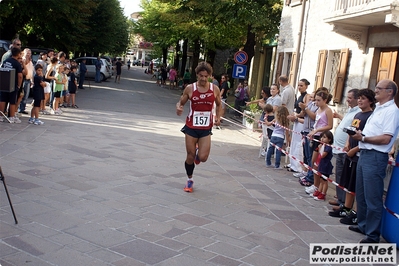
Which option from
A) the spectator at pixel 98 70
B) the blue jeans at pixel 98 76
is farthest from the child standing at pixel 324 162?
the blue jeans at pixel 98 76

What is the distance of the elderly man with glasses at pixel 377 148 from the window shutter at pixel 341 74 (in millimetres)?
8224

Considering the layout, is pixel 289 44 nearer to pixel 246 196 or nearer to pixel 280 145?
pixel 280 145

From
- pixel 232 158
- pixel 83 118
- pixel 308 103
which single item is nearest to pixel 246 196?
pixel 308 103

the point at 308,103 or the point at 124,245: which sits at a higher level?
the point at 308,103

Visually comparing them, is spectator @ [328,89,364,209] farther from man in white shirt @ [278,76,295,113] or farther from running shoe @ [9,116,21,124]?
running shoe @ [9,116,21,124]

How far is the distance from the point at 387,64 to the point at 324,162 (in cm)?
518

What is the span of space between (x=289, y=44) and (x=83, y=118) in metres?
8.66

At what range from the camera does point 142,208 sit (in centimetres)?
639

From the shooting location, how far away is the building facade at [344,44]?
11.7 m

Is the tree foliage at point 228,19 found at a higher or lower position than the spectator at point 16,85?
higher

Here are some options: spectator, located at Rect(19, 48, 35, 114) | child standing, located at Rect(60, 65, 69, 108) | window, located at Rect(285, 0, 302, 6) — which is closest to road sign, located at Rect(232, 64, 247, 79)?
window, located at Rect(285, 0, 302, 6)

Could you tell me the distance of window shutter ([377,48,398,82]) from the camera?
38.5 ft

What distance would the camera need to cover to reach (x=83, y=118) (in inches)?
615

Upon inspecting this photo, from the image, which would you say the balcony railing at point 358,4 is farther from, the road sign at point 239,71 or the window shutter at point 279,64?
the window shutter at point 279,64
